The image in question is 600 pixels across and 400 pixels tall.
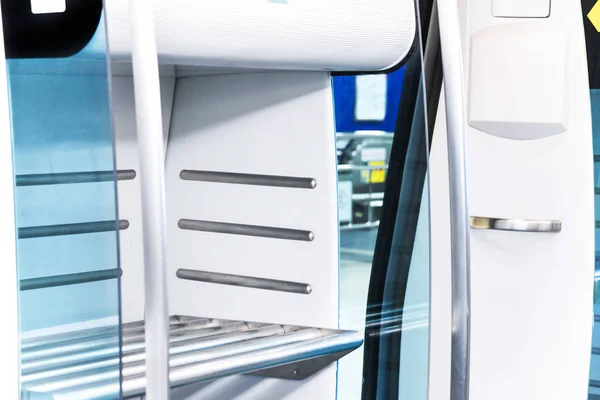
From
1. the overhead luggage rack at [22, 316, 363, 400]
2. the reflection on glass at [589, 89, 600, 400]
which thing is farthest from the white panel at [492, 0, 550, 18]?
the overhead luggage rack at [22, 316, 363, 400]

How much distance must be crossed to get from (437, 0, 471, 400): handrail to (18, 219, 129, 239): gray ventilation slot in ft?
2.73

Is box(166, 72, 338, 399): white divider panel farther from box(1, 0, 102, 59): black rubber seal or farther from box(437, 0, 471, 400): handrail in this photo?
box(1, 0, 102, 59): black rubber seal

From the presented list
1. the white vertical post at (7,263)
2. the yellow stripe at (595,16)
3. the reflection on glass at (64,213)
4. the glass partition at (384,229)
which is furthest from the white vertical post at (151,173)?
the yellow stripe at (595,16)

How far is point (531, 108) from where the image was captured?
2.63 m

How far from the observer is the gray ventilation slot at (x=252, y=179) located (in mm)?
2246

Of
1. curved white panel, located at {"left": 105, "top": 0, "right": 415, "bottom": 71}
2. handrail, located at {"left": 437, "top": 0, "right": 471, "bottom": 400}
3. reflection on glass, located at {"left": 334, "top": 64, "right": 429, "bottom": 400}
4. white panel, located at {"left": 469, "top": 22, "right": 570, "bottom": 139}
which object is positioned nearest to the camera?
curved white panel, located at {"left": 105, "top": 0, "right": 415, "bottom": 71}

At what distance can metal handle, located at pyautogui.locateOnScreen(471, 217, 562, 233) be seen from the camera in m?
2.68

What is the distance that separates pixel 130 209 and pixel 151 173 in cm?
100

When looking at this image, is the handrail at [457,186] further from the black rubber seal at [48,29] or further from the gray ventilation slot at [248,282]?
the black rubber seal at [48,29]

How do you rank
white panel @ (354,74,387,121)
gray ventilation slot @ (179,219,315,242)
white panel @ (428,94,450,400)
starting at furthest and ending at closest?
white panel @ (428,94,450,400) < gray ventilation slot @ (179,219,315,242) < white panel @ (354,74,387,121)

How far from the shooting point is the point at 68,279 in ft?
4.39

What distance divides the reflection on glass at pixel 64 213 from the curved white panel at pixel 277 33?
0.16 m

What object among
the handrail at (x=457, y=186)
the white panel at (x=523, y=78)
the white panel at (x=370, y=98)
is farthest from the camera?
the white panel at (x=523, y=78)

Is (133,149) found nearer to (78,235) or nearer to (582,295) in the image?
(78,235)
